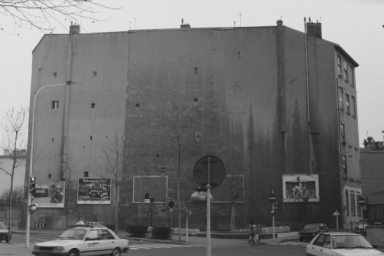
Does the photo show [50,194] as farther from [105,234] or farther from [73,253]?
[73,253]

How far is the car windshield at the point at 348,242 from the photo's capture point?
539 inches

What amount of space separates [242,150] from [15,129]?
22.3 meters

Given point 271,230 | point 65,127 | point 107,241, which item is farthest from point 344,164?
point 107,241

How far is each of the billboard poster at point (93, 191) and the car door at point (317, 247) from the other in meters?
37.4

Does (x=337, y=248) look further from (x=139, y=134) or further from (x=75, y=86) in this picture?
(x=75, y=86)

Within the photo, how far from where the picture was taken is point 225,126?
50.2 metres

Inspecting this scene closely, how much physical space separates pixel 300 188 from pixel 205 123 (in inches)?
455

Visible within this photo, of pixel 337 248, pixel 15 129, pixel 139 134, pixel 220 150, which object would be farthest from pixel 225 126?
pixel 337 248

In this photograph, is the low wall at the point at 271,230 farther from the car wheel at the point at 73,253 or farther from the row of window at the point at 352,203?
the car wheel at the point at 73,253

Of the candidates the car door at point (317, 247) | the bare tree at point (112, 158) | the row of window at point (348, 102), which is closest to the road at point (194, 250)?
the car door at point (317, 247)

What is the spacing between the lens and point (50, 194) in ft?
168

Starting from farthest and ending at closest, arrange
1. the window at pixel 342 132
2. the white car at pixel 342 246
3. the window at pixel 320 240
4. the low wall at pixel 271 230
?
the window at pixel 342 132, the low wall at pixel 271 230, the window at pixel 320 240, the white car at pixel 342 246

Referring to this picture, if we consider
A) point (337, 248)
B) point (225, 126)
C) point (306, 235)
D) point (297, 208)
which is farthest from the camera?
point (225, 126)

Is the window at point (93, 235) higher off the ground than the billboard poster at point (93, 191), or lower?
lower
